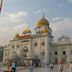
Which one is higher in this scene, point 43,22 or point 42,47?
point 43,22

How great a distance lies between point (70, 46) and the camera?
64.4m

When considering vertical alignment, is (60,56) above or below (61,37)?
below

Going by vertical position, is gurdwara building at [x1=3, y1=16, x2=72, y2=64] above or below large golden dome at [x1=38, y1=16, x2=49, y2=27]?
below

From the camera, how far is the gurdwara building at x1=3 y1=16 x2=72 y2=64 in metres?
64.9

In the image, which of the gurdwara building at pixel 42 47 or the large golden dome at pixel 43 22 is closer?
the gurdwara building at pixel 42 47

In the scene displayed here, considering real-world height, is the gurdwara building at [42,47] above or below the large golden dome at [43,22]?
below

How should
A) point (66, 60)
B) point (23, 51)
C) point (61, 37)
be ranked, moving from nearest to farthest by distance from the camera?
point (66, 60)
point (61, 37)
point (23, 51)

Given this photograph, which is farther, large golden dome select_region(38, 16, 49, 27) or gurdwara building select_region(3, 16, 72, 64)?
large golden dome select_region(38, 16, 49, 27)

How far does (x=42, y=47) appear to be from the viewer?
221ft

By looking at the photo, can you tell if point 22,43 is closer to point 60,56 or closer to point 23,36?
point 23,36

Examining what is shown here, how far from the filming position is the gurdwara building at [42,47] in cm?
6494

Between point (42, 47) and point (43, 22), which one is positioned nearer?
point (42, 47)

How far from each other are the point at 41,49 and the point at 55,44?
4846 millimetres

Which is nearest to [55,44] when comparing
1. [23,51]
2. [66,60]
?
[66,60]
